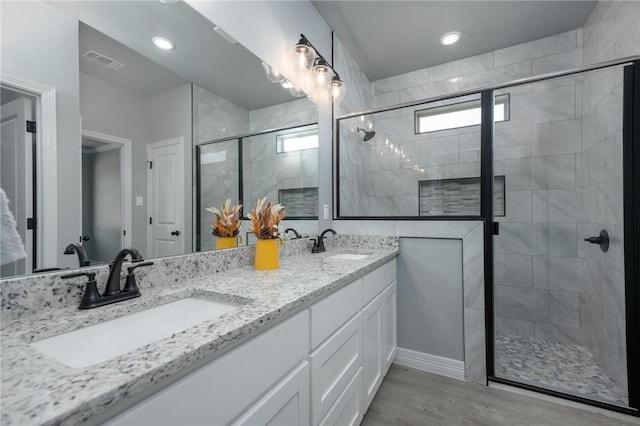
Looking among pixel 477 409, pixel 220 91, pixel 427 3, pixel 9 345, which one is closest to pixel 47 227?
pixel 9 345

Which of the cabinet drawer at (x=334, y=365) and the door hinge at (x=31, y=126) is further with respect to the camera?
the cabinet drawer at (x=334, y=365)

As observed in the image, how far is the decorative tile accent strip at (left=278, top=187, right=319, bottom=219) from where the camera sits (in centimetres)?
187

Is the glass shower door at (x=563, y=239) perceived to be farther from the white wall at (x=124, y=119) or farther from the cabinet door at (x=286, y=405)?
the white wall at (x=124, y=119)

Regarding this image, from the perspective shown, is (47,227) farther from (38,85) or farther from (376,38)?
(376,38)

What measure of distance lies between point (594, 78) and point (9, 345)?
11.0 ft

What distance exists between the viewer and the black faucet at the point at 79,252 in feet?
2.66

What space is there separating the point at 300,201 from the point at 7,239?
1.56 m

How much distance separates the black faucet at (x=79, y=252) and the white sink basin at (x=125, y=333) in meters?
0.21

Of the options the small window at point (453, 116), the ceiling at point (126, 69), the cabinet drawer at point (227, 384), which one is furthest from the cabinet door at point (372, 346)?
the small window at point (453, 116)

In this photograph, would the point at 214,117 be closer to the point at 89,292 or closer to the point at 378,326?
the point at 89,292

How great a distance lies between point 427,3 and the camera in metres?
2.06

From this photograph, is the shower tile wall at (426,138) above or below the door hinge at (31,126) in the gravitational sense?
above

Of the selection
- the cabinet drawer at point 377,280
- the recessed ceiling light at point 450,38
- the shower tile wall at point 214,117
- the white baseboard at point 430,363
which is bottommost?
the white baseboard at point 430,363

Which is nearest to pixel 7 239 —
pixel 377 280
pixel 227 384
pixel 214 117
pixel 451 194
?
pixel 227 384
